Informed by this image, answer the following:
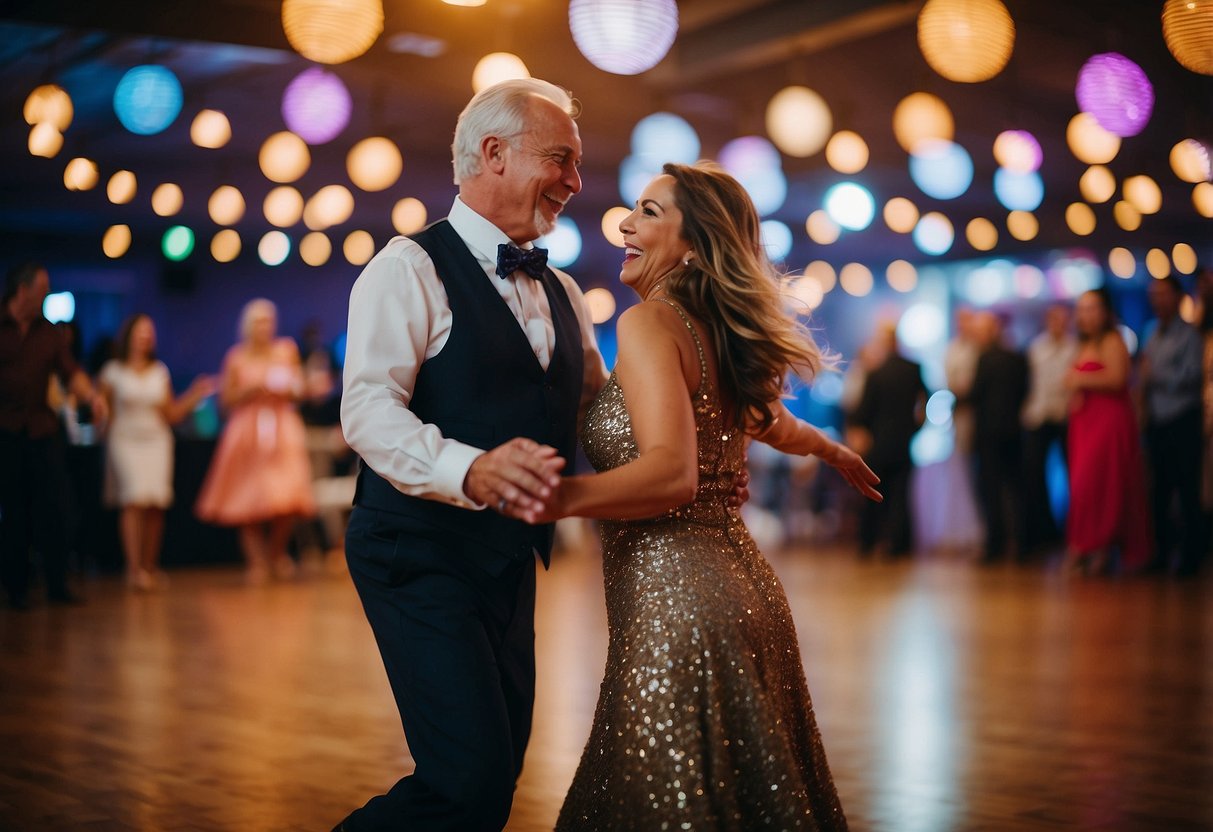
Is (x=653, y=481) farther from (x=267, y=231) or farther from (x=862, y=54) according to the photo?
(x=267, y=231)

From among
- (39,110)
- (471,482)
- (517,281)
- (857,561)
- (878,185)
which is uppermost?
(878,185)

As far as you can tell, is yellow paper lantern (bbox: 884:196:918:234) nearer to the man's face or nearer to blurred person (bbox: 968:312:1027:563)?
blurred person (bbox: 968:312:1027:563)

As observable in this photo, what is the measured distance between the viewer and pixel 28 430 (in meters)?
6.10

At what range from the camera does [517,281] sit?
2.10 m

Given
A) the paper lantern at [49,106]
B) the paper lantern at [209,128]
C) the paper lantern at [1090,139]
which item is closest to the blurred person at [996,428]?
the paper lantern at [1090,139]

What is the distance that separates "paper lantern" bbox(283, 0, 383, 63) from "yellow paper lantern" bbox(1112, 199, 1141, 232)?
9955 mm

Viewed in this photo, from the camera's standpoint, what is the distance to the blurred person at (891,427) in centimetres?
868

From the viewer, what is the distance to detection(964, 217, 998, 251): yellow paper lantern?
42.8 feet

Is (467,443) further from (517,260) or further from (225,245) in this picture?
(225,245)

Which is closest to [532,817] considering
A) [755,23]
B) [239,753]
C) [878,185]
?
[239,753]

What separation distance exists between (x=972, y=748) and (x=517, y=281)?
79.2 inches

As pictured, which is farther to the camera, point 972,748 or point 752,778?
point 972,748

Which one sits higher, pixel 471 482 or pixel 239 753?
pixel 471 482

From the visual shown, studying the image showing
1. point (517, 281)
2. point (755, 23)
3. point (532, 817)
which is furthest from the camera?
point (755, 23)
